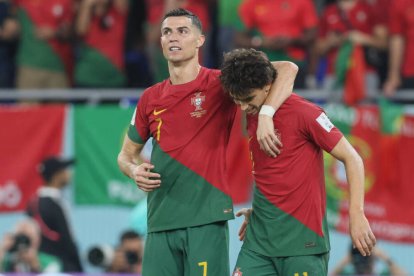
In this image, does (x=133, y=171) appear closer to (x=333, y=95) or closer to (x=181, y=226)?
(x=181, y=226)

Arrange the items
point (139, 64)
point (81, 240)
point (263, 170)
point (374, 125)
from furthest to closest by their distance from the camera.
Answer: point (139, 64) → point (81, 240) → point (374, 125) → point (263, 170)

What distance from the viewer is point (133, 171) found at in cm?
755

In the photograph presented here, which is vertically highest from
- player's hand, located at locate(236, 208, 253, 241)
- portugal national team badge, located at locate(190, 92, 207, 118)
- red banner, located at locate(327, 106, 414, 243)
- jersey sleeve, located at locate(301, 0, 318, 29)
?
jersey sleeve, located at locate(301, 0, 318, 29)

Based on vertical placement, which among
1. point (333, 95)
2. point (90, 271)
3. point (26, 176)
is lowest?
point (90, 271)

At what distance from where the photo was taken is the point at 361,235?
22.8 feet

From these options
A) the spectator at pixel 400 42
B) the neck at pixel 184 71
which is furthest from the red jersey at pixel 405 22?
the neck at pixel 184 71

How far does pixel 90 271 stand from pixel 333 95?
339 cm

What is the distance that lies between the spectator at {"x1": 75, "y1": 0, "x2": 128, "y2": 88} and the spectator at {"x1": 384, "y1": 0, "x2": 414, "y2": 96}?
10.6 ft

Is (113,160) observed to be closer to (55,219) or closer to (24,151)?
(55,219)

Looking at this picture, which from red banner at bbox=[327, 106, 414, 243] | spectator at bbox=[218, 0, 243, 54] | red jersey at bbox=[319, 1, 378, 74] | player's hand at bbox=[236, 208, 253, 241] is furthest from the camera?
spectator at bbox=[218, 0, 243, 54]

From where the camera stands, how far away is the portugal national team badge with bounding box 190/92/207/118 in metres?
7.53

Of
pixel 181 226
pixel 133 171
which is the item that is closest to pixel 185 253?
pixel 181 226

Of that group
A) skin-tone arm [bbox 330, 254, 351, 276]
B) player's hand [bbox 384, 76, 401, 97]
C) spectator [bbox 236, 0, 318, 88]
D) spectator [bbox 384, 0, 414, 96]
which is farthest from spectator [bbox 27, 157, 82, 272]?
spectator [bbox 384, 0, 414, 96]

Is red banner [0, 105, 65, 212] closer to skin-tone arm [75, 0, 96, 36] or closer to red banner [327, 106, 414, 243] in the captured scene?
skin-tone arm [75, 0, 96, 36]
